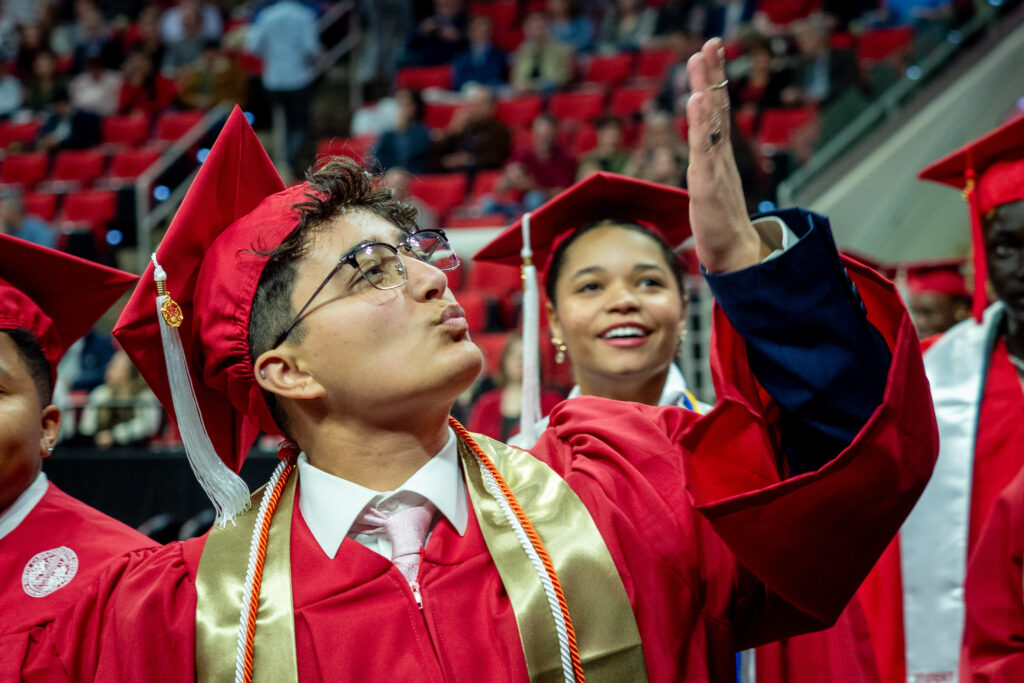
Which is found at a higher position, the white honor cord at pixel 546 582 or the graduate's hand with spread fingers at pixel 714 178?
the graduate's hand with spread fingers at pixel 714 178

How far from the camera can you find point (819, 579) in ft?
4.72

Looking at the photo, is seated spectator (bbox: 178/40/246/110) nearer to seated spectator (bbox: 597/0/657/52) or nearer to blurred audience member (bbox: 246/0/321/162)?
blurred audience member (bbox: 246/0/321/162)

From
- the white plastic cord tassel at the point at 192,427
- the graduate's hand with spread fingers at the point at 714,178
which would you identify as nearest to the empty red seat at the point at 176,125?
the white plastic cord tassel at the point at 192,427

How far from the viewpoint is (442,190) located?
8.65m

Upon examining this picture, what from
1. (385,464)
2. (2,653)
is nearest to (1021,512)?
(385,464)

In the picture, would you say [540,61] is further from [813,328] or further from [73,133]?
[813,328]

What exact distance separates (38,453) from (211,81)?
29.9ft

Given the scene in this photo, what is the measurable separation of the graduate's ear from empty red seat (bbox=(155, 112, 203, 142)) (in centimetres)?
941

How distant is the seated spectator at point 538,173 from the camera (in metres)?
7.77

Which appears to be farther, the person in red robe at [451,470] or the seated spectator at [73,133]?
the seated spectator at [73,133]

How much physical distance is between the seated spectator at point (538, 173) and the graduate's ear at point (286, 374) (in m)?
6.03

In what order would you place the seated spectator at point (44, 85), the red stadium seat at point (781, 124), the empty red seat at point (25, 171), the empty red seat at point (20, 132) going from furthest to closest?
the seated spectator at point (44, 85)
the empty red seat at point (20, 132)
the empty red seat at point (25, 171)
the red stadium seat at point (781, 124)

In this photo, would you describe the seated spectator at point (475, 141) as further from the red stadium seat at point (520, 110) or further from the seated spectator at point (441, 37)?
the seated spectator at point (441, 37)

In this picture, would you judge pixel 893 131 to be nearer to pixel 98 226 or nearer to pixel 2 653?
pixel 98 226
